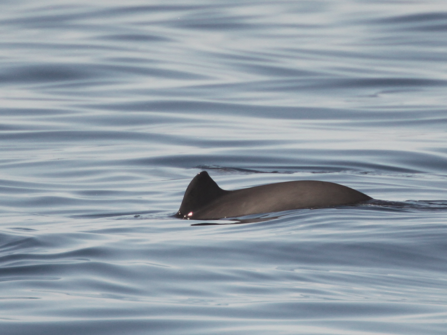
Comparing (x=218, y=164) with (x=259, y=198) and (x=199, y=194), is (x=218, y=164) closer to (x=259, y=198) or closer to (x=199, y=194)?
(x=199, y=194)

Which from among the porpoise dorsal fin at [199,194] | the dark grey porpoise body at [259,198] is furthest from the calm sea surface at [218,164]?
the porpoise dorsal fin at [199,194]

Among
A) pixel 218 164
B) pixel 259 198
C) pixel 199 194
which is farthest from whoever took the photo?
pixel 218 164

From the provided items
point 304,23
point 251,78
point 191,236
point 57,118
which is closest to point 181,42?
point 251,78

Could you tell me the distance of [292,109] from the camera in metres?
20.2

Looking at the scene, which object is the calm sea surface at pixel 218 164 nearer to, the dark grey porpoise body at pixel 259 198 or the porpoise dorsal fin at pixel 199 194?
the dark grey porpoise body at pixel 259 198

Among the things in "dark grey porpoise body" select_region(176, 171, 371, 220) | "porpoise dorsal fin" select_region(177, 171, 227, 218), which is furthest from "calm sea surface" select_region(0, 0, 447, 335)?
"porpoise dorsal fin" select_region(177, 171, 227, 218)

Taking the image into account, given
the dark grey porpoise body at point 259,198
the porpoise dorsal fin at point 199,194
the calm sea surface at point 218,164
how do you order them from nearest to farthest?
the calm sea surface at point 218,164
the dark grey porpoise body at point 259,198
the porpoise dorsal fin at point 199,194

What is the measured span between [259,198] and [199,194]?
0.61m

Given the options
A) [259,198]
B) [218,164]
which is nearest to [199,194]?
[259,198]

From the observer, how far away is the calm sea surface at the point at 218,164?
5.66 meters

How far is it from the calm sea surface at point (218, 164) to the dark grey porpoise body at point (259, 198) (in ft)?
0.70

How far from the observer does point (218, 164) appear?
46.4 ft

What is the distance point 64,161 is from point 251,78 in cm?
1103

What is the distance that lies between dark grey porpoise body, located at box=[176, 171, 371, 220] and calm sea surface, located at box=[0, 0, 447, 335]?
21 centimetres
